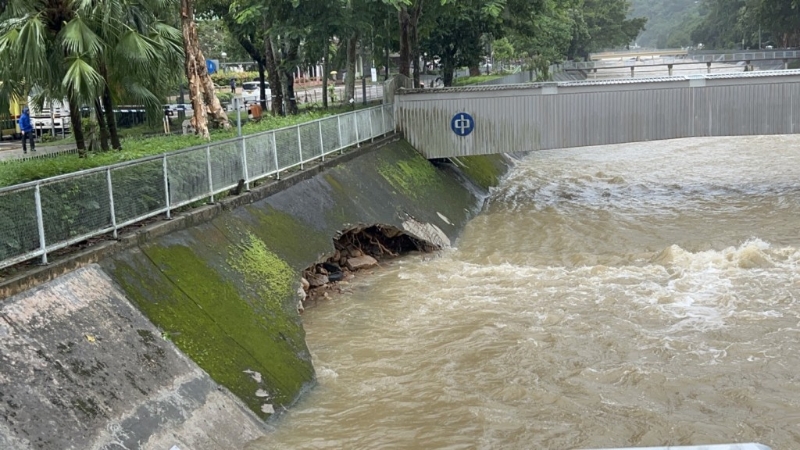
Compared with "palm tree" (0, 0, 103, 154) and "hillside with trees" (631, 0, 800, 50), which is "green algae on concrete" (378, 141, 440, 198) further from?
"hillside with trees" (631, 0, 800, 50)

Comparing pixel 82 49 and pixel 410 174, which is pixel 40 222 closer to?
pixel 82 49

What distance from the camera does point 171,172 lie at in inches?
515

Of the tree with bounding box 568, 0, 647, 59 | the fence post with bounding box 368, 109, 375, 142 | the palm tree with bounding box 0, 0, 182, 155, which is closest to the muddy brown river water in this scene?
the fence post with bounding box 368, 109, 375, 142

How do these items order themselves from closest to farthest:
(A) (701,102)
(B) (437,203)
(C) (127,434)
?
(C) (127,434) < (B) (437,203) < (A) (701,102)

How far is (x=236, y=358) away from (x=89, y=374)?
89.0 inches

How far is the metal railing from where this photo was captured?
9.59 meters

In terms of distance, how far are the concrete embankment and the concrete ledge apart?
0.9 inches

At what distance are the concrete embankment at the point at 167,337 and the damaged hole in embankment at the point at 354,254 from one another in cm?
50

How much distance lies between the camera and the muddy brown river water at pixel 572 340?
9.93m

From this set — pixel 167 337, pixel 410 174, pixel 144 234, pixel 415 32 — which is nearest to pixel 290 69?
pixel 415 32

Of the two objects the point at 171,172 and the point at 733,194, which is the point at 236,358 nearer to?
the point at 171,172

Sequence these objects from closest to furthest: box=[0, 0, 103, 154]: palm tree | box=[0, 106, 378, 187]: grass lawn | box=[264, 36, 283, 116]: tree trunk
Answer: box=[0, 106, 378, 187]: grass lawn, box=[0, 0, 103, 154]: palm tree, box=[264, 36, 283, 116]: tree trunk

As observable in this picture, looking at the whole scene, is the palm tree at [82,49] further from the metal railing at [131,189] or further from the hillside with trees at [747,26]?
the hillside with trees at [747,26]

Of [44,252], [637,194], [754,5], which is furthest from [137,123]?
[754,5]
